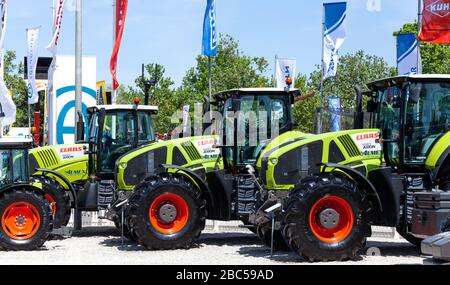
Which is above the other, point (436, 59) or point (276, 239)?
point (436, 59)

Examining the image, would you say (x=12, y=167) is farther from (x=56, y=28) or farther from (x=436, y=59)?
(x=436, y=59)

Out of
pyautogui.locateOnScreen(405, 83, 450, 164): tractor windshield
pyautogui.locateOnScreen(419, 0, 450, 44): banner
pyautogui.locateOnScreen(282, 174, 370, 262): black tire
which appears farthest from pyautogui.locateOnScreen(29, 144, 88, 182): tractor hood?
pyautogui.locateOnScreen(419, 0, 450, 44): banner

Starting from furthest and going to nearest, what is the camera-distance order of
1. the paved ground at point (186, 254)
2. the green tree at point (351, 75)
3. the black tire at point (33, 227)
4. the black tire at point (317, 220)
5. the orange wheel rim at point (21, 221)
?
the green tree at point (351, 75) → the orange wheel rim at point (21, 221) → the black tire at point (33, 227) → the paved ground at point (186, 254) → the black tire at point (317, 220)

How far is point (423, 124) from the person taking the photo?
12.6 metres

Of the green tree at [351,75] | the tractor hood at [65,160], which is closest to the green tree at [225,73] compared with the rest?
the green tree at [351,75]

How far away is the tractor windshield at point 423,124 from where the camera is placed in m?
12.5

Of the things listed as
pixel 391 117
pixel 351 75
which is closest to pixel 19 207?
pixel 391 117

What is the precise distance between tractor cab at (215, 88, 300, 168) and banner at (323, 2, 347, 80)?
500 inches

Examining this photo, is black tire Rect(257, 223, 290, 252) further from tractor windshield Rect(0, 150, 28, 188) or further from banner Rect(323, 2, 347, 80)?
banner Rect(323, 2, 347, 80)

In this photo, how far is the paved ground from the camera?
40.7 ft

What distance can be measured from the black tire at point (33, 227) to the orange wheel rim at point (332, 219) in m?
4.70

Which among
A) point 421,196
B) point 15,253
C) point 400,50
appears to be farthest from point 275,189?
point 400,50

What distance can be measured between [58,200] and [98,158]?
1.24 meters

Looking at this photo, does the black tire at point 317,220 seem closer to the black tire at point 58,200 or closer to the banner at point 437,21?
the black tire at point 58,200
